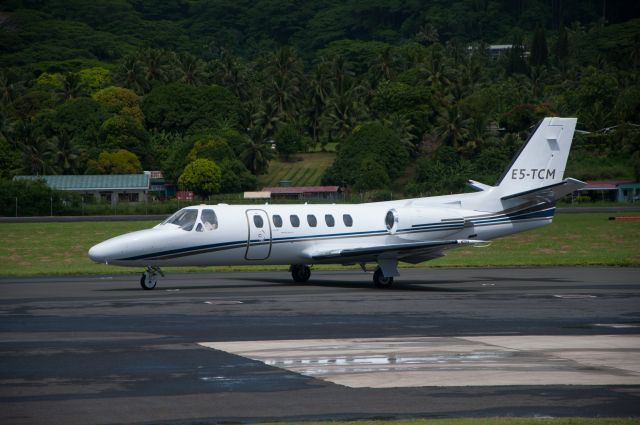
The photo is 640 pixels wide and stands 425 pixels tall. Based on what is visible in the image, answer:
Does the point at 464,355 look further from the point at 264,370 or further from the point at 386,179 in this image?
the point at 386,179

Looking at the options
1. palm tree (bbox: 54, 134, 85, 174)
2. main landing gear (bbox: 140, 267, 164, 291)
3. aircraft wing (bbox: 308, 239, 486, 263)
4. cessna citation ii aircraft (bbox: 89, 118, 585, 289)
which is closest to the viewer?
cessna citation ii aircraft (bbox: 89, 118, 585, 289)

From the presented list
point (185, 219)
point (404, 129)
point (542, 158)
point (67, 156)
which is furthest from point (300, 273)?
point (404, 129)

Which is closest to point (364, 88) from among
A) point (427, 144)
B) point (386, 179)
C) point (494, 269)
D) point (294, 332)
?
point (427, 144)

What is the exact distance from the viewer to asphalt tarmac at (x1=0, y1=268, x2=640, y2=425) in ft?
46.7

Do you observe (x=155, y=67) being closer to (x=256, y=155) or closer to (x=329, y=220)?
(x=256, y=155)

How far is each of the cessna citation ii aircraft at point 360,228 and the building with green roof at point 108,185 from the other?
73314 mm

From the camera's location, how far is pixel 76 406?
14.1 meters

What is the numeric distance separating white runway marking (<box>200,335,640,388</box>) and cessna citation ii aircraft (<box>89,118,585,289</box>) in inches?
403

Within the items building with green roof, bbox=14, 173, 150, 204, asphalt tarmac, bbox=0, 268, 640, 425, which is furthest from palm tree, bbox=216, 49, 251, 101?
asphalt tarmac, bbox=0, 268, 640, 425

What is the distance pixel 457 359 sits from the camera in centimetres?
1759

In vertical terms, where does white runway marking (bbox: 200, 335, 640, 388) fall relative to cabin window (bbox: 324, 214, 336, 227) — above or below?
below

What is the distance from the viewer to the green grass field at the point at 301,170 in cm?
12251

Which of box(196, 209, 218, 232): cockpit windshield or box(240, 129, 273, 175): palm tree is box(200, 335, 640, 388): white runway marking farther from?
box(240, 129, 273, 175): palm tree

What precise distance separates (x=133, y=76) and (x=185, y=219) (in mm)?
136819
